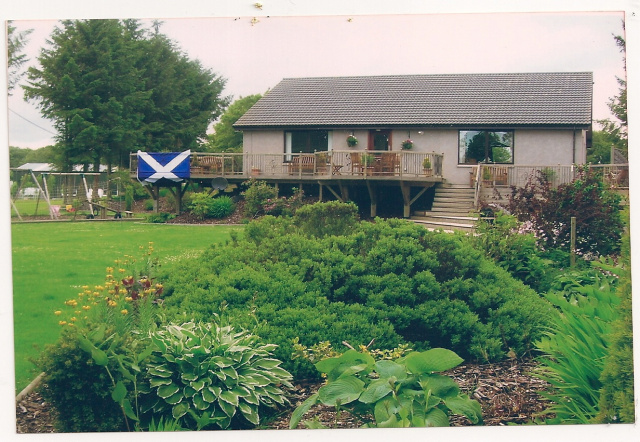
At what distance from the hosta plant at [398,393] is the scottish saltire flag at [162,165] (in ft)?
7.67

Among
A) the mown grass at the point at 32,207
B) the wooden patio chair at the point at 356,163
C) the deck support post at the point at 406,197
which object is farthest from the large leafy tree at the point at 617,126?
the mown grass at the point at 32,207

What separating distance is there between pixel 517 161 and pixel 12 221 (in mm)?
4783

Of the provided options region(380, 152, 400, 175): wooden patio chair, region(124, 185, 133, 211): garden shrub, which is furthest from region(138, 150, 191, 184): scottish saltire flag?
region(380, 152, 400, 175): wooden patio chair

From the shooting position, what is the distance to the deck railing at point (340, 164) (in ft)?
19.6

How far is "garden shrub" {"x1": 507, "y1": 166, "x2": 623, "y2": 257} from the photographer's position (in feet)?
19.7

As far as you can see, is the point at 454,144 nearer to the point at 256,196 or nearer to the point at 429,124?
the point at 429,124

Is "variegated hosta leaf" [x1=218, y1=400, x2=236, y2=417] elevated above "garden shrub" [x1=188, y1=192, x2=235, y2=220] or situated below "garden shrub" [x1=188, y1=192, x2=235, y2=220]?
below

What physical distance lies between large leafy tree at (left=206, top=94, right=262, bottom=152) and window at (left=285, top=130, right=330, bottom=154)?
0.57 meters

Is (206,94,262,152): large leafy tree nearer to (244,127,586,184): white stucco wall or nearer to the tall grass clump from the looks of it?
(244,127,586,184): white stucco wall

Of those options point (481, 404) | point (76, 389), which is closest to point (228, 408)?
point (76, 389)

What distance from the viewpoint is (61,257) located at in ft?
17.3

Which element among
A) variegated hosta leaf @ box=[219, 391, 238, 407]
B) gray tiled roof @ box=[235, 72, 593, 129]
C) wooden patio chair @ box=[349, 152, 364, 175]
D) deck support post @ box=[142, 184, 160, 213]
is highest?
gray tiled roof @ box=[235, 72, 593, 129]

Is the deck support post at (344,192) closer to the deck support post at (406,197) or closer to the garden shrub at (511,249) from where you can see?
the deck support post at (406,197)

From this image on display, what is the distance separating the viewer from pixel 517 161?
630 cm
